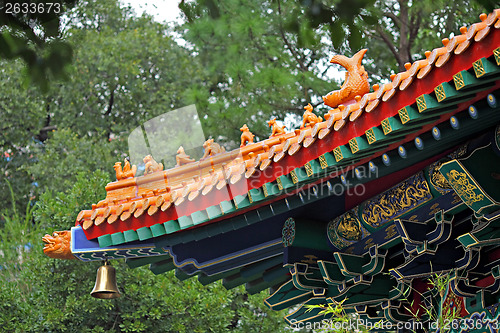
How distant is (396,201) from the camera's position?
4.14m

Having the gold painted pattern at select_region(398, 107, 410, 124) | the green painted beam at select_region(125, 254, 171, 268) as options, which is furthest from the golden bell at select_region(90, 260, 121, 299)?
the gold painted pattern at select_region(398, 107, 410, 124)

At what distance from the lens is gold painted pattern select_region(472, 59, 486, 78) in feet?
9.04

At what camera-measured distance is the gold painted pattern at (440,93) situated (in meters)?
2.93

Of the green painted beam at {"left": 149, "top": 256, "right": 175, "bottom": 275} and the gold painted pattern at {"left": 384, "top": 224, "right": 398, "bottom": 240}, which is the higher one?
the green painted beam at {"left": 149, "top": 256, "right": 175, "bottom": 275}

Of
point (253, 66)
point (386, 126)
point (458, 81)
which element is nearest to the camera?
point (458, 81)

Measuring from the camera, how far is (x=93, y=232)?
4777mm

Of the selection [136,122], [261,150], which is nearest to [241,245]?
[261,150]

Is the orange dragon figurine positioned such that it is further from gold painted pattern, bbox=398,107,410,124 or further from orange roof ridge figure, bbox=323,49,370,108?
gold painted pattern, bbox=398,107,410,124

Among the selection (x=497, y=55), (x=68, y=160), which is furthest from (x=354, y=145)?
(x=68, y=160)

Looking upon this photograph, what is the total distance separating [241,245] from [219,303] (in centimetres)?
488

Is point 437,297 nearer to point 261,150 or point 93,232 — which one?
point 261,150

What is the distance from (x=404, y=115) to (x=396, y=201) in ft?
3.64

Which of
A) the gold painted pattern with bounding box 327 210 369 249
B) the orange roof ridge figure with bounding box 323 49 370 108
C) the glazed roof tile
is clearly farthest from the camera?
the gold painted pattern with bounding box 327 210 369 249

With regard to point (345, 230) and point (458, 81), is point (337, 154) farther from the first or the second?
point (345, 230)
